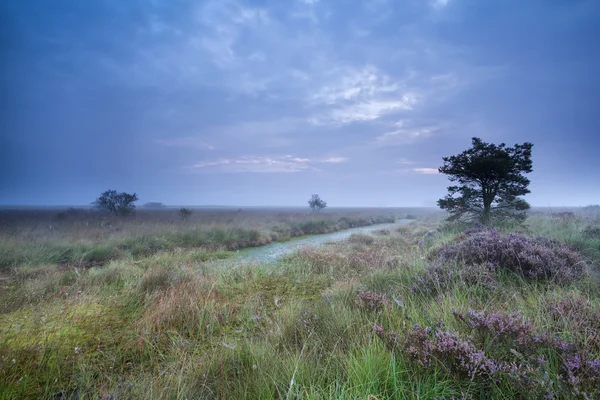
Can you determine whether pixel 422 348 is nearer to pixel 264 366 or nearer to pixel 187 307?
pixel 264 366

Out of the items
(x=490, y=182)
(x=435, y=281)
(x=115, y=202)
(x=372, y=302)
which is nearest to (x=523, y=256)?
(x=435, y=281)

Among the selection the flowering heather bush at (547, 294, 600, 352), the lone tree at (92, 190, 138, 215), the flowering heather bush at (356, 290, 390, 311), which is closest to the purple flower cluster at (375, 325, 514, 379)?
the flowering heather bush at (547, 294, 600, 352)

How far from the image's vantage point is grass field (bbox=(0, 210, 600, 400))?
199cm

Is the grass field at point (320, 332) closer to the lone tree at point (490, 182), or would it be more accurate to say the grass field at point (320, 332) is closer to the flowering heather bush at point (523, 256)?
the flowering heather bush at point (523, 256)

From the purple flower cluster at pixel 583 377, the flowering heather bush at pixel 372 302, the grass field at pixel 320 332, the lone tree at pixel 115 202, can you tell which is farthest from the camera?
the lone tree at pixel 115 202

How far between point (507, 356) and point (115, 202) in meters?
30.5

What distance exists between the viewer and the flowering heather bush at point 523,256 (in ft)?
14.1

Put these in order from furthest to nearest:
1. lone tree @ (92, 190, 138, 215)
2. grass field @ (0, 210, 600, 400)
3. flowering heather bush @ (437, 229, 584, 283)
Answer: lone tree @ (92, 190, 138, 215), flowering heather bush @ (437, 229, 584, 283), grass field @ (0, 210, 600, 400)

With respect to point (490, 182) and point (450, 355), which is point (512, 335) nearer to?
point (450, 355)

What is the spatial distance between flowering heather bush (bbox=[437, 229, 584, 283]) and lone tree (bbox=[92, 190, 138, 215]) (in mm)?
27404

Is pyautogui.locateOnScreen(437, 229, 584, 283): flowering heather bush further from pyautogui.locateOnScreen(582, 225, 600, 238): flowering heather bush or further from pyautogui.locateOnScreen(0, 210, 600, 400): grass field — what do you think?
pyautogui.locateOnScreen(582, 225, 600, 238): flowering heather bush

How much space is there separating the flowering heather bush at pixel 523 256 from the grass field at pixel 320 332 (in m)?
0.03

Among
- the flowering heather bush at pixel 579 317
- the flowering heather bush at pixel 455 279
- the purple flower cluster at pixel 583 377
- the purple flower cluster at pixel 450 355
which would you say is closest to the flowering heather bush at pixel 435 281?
the flowering heather bush at pixel 455 279

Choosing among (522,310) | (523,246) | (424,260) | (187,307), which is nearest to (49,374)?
(187,307)
